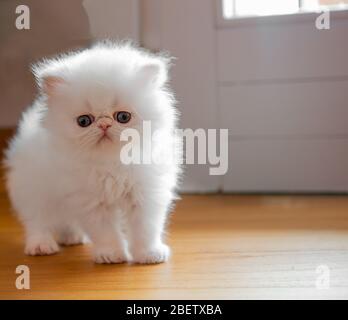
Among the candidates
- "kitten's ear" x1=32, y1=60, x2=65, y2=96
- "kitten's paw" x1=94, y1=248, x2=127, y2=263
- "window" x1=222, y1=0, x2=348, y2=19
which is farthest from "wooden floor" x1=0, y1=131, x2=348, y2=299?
"window" x1=222, y1=0, x2=348, y2=19

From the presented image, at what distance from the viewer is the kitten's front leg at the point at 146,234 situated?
1.11m

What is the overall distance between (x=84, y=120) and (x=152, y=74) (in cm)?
16

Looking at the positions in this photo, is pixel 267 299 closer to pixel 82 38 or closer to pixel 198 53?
pixel 82 38

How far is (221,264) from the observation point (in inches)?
42.4

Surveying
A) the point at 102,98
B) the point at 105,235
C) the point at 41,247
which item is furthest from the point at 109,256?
the point at 102,98

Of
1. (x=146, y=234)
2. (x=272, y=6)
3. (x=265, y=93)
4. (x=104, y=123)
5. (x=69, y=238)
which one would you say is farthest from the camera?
(x=265, y=93)

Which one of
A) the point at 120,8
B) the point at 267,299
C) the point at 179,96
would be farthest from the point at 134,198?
the point at 179,96

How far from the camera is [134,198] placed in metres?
1.10

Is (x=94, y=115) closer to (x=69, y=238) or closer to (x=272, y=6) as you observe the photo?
(x=69, y=238)

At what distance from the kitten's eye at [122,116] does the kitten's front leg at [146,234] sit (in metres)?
0.18

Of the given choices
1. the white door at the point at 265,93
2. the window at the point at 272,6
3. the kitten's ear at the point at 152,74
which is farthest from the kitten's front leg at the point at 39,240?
the window at the point at 272,6
